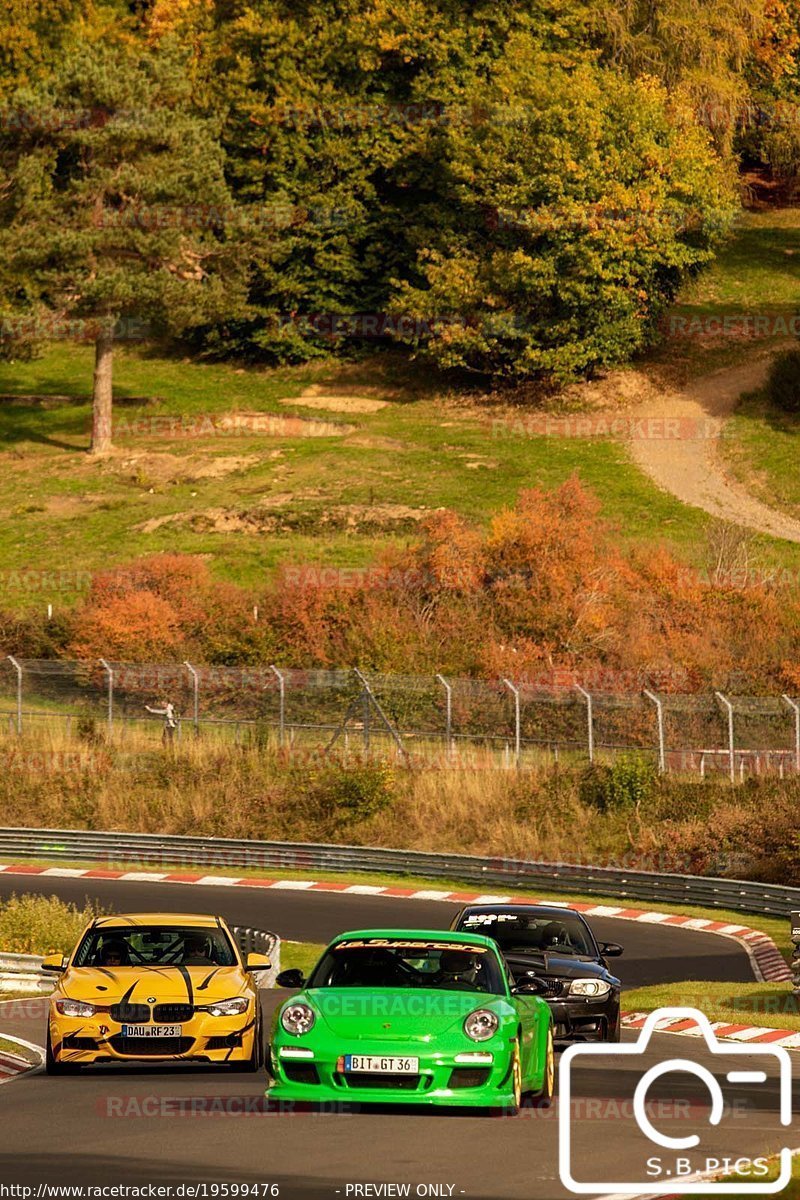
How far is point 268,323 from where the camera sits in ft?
274

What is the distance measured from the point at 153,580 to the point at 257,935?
33162 mm

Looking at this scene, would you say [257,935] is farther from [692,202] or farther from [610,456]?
[692,202]

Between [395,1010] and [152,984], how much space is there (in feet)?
12.0

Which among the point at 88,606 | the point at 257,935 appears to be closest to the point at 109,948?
the point at 257,935

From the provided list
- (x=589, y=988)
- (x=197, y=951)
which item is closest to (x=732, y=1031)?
(x=589, y=988)

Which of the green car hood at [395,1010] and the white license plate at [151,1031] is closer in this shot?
the green car hood at [395,1010]

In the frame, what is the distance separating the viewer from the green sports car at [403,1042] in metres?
13.0

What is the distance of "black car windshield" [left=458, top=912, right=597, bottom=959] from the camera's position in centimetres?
2050

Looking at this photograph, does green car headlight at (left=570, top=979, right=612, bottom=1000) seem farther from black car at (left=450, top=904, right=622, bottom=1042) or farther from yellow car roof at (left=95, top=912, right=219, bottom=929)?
yellow car roof at (left=95, top=912, right=219, bottom=929)

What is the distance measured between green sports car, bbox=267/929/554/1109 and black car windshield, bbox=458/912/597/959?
6.18 metres

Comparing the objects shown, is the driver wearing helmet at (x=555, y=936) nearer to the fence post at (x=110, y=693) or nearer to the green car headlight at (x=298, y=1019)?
the green car headlight at (x=298, y=1019)

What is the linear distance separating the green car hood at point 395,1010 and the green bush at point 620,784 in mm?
28134

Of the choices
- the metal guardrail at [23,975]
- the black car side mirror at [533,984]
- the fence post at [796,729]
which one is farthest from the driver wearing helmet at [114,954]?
the fence post at [796,729]

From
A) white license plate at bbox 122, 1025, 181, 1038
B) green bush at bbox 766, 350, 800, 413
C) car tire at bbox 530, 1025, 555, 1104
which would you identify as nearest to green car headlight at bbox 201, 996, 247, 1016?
white license plate at bbox 122, 1025, 181, 1038
